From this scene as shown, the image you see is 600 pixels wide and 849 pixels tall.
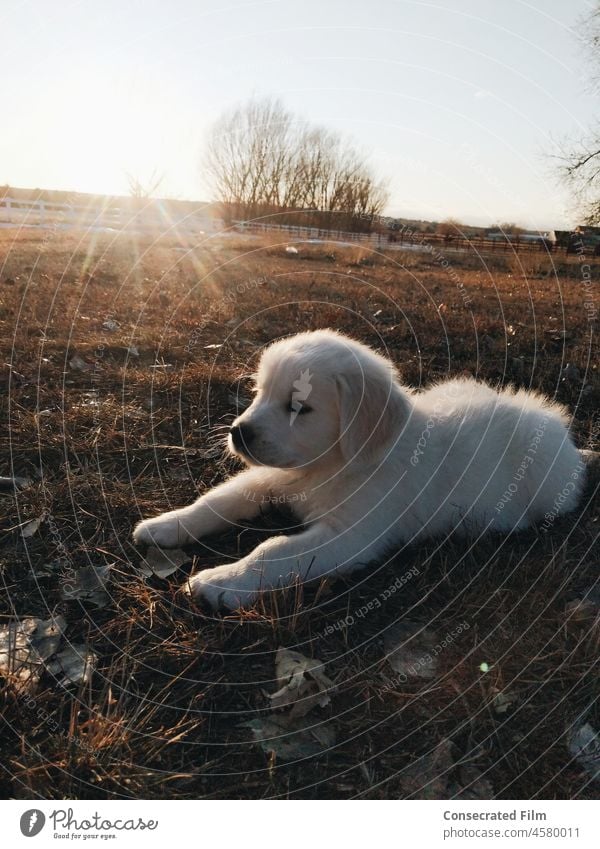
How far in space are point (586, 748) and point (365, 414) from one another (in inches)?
83.1

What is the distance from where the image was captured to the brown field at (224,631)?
2.78 meters

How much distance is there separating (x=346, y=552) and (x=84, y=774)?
185 cm

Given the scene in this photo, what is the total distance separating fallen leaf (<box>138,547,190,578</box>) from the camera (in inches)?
158

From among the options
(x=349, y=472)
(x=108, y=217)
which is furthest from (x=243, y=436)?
(x=108, y=217)

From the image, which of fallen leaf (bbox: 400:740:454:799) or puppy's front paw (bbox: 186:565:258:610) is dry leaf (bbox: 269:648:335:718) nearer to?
puppy's front paw (bbox: 186:565:258:610)

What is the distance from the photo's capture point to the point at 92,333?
27.9ft

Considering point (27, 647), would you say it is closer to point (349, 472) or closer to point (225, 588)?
point (225, 588)

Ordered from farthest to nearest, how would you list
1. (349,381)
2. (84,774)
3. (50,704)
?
(349,381) < (50,704) < (84,774)

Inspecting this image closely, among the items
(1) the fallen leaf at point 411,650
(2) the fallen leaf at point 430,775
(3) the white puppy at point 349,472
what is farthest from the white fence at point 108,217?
(2) the fallen leaf at point 430,775

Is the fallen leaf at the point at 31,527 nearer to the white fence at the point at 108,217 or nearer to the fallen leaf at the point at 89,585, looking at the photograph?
the fallen leaf at the point at 89,585

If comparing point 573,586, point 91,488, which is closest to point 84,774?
point 91,488

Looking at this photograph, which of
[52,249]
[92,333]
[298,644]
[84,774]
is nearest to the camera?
[84,774]

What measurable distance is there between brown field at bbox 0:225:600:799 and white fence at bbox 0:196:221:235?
4683 millimetres
